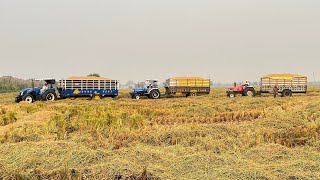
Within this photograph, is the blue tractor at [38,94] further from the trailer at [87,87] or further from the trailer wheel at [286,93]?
the trailer wheel at [286,93]

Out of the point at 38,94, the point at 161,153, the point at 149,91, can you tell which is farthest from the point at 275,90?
the point at 161,153

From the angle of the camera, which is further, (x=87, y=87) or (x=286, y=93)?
(x=286, y=93)

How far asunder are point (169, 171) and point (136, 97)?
2087 centimetres

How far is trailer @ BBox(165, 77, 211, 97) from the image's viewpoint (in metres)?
27.4

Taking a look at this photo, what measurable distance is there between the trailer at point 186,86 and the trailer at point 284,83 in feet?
18.6

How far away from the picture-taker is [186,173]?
16.6 ft

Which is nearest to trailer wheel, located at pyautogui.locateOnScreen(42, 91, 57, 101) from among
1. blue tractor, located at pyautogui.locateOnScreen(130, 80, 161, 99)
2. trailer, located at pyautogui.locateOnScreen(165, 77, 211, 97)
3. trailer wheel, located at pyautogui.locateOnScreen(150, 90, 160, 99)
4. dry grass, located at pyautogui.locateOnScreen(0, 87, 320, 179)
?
blue tractor, located at pyautogui.locateOnScreen(130, 80, 161, 99)

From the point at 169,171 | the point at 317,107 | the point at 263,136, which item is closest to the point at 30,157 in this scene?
the point at 169,171

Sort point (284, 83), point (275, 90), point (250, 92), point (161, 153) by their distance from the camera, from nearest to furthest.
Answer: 1. point (161, 153)
2. point (275, 90)
3. point (250, 92)
4. point (284, 83)

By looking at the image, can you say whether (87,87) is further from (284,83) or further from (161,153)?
(161,153)

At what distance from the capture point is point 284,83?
27.3 metres

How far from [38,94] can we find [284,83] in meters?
22.0

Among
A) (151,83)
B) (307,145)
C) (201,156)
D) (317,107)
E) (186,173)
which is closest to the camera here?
(186,173)

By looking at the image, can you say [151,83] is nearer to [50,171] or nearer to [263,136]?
[263,136]
